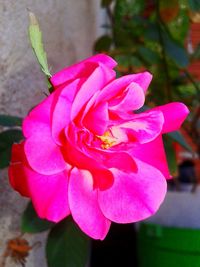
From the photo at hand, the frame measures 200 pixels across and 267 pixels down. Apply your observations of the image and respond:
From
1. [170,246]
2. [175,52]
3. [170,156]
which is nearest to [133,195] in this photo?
[170,156]

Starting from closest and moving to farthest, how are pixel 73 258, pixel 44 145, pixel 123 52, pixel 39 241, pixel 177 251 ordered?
pixel 44 145
pixel 73 258
pixel 39 241
pixel 177 251
pixel 123 52

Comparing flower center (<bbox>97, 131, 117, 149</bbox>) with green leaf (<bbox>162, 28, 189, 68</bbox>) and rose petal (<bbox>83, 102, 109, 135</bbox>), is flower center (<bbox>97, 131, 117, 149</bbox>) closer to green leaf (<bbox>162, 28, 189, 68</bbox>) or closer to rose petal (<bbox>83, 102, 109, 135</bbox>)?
rose petal (<bbox>83, 102, 109, 135</bbox>)

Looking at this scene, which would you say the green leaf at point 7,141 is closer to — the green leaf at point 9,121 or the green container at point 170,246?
the green leaf at point 9,121

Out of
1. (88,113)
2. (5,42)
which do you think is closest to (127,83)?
(88,113)

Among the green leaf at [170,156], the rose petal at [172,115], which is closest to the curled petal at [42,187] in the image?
the rose petal at [172,115]

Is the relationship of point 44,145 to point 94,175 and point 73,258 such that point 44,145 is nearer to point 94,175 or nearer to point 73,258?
point 94,175

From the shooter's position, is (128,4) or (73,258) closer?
(73,258)
